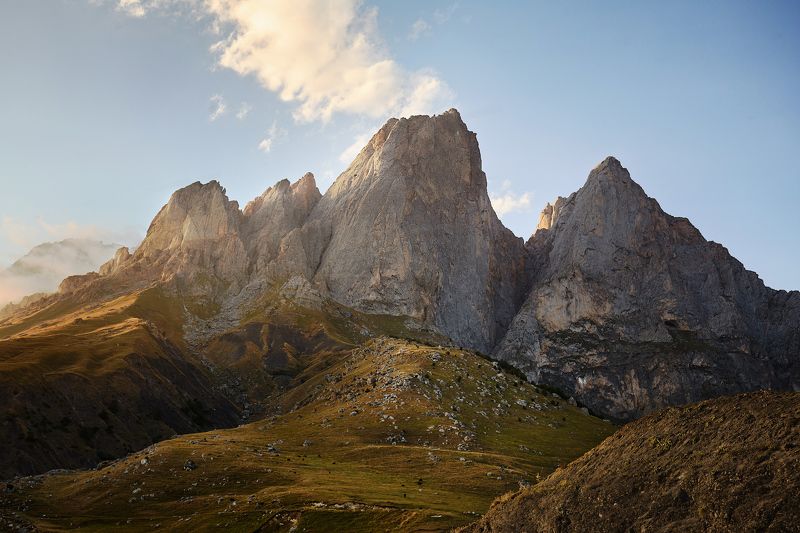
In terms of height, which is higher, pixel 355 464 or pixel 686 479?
pixel 686 479

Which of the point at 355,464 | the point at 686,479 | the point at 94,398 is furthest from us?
the point at 94,398

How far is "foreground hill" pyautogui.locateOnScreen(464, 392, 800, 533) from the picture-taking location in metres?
28.0

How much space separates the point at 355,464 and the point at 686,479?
213ft

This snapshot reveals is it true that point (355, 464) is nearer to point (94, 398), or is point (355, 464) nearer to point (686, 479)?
point (686, 479)

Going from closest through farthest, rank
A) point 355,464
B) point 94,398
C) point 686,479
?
point 686,479 → point 355,464 → point 94,398

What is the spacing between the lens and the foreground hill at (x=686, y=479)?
2798 centimetres

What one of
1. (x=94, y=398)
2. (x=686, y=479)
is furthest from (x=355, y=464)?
(x=94, y=398)

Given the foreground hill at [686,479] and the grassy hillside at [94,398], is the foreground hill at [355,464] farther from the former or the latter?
the grassy hillside at [94,398]

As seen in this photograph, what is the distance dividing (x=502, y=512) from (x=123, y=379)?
12660cm

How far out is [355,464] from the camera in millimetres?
90438

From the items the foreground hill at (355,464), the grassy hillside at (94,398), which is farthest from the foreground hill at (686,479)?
the grassy hillside at (94,398)

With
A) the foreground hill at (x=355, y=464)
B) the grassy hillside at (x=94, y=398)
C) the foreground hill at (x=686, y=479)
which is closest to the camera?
the foreground hill at (x=686, y=479)

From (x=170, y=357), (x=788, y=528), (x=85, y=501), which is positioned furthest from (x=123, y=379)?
(x=788, y=528)

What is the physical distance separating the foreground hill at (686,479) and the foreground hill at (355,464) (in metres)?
19.7
